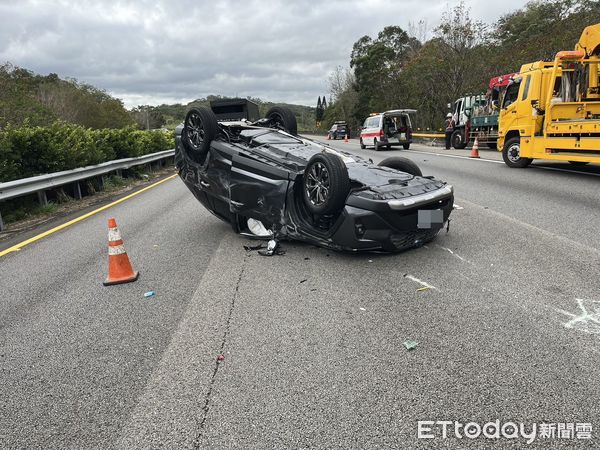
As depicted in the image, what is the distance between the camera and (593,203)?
7500 millimetres

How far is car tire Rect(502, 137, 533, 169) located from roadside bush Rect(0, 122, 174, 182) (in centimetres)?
1180

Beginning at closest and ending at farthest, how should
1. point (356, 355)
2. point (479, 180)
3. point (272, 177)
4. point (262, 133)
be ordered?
point (356, 355) → point (272, 177) → point (262, 133) → point (479, 180)

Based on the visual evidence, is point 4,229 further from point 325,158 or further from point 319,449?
point 319,449

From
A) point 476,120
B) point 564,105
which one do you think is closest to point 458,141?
point 476,120

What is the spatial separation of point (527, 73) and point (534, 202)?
5820 mm

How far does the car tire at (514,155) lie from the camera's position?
40.9 feet

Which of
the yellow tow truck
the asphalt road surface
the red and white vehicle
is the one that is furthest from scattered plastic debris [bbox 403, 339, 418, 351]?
the red and white vehicle

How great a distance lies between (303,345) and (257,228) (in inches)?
117

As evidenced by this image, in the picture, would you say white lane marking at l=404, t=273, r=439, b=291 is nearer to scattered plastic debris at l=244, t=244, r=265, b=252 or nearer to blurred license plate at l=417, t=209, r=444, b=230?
blurred license plate at l=417, t=209, r=444, b=230

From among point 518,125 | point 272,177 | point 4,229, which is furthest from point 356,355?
point 518,125

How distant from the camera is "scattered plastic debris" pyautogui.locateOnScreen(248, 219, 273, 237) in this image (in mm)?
5832

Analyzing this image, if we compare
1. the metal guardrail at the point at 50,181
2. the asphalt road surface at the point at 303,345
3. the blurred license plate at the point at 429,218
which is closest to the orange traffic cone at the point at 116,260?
the asphalt road surface at the point at 303,345

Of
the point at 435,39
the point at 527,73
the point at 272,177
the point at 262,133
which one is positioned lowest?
the point at 272,177

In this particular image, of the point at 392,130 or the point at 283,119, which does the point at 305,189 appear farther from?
the point at 392,130
